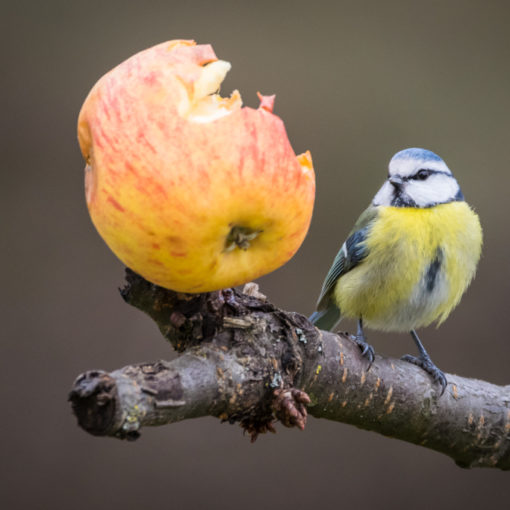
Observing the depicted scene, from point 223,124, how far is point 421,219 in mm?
805

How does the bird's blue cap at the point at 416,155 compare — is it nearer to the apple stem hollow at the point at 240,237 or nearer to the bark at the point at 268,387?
the bark at the point at 268,387

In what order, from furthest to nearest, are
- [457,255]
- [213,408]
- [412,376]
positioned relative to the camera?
[457,255] → [412,376] → [213,408]

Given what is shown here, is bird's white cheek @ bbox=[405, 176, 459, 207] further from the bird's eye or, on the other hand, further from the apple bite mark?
the apple bite mark

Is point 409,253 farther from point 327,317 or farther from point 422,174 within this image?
point 327,317

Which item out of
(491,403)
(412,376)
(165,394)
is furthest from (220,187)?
(491,403)

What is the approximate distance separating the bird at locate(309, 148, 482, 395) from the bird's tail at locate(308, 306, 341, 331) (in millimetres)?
83

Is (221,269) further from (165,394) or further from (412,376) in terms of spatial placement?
(412,376)

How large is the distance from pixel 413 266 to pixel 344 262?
169 mm

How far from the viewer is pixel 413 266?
4.26ft

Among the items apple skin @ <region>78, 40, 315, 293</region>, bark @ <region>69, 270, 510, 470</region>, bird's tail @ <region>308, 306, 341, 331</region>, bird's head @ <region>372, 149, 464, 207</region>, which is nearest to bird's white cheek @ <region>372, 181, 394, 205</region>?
bird's head @ <region>372, 149, 464, 207</region>

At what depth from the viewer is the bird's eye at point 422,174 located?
1.37 metres

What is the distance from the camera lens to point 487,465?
117 centimetres

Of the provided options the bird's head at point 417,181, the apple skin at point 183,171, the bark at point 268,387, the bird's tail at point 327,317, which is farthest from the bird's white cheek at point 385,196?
the apple skin at point 183,171

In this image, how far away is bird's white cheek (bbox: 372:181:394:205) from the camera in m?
1.41
